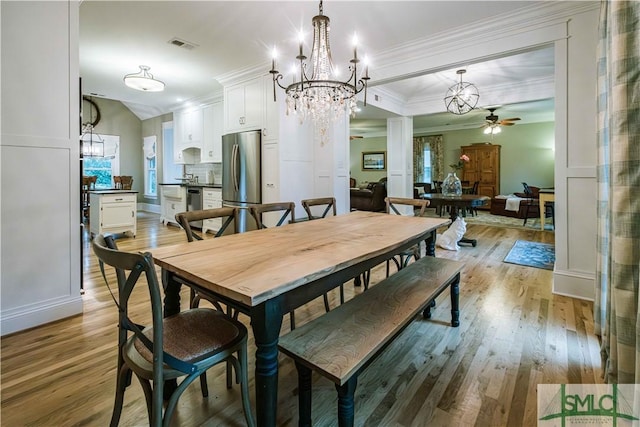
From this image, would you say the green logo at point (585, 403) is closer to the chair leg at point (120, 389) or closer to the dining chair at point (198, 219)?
the dining chair at point (198, 219)

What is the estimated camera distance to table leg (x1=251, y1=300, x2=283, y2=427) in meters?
1.08

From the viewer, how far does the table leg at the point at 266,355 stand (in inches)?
42.4

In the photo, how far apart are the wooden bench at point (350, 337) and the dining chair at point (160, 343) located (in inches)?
9.2

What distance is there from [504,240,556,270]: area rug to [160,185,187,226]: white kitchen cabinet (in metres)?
5.89

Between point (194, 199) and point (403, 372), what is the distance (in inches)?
217

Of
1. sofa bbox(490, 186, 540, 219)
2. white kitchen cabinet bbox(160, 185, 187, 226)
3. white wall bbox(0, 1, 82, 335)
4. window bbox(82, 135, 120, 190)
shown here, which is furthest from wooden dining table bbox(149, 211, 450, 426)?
window bbox(82, 135, 120, 190)

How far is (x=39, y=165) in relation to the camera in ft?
7.29

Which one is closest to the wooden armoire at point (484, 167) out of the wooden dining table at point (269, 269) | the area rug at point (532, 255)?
the area rug at point (532, 255)

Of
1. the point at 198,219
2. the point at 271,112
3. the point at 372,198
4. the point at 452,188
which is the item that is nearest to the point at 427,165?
the point at 372,198

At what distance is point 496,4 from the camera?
284cm

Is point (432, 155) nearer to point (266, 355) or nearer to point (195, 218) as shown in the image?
point (195, 218)

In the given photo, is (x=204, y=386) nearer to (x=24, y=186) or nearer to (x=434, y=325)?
(x=434, y=325)

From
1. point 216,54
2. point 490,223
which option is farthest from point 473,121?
point 216,54

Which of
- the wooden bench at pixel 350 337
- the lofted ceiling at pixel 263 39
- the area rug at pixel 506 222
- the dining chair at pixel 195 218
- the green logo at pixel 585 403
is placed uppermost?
the lofted ceiling at pixel 263 39
